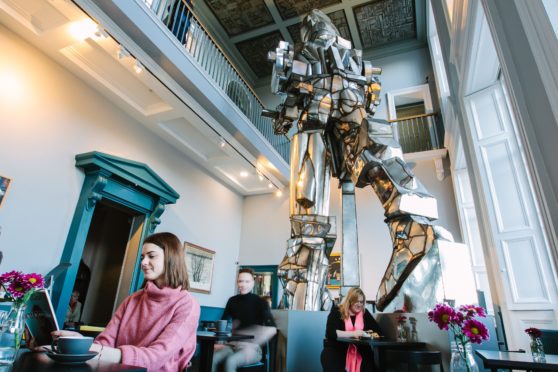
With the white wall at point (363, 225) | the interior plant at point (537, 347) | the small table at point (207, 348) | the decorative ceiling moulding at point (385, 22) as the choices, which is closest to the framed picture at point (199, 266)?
the white wall at point (363, 225)

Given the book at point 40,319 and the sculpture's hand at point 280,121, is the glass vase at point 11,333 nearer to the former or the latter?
the book at point 40,319

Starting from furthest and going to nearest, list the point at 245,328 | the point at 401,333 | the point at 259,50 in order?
the point at 259,50 → the point at 245,328 → the point at 401,333

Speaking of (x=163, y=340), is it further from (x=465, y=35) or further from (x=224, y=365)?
(x=465, y=35)

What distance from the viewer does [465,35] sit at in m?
3.08

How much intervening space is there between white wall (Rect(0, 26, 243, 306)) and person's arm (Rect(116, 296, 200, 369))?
337 centimetres

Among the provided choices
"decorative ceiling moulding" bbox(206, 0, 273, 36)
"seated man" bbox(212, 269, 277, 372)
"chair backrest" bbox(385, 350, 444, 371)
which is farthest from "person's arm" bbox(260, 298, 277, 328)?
"decorative ceiling moulding" bbox(206, 0, 273, 36)

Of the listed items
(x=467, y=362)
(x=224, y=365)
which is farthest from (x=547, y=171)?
(x=224, y=365)

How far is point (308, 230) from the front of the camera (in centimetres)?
263

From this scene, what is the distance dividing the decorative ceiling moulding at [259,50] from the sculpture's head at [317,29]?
17.5 feet

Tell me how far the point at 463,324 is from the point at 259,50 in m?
8.79

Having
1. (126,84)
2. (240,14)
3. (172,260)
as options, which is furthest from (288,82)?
(240,14)

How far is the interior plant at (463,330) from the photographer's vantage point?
1371 millimetres

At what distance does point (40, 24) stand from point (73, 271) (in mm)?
2952

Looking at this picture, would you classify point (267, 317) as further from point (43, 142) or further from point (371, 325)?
point (43, 142)
